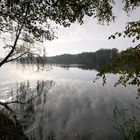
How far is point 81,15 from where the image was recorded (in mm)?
8375

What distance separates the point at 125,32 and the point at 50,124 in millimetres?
12048

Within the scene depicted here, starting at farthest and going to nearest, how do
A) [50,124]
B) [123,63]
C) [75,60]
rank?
[75,60], [50,124], [123,63]

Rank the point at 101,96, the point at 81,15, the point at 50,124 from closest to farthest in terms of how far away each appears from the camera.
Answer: the point at 81,15 < the point at 50,124 < the point at 101,96


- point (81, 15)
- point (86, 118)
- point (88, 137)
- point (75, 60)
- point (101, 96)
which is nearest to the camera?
point (81, 15)

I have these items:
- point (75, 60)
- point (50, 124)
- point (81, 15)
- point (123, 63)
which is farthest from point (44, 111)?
point (75, 60)

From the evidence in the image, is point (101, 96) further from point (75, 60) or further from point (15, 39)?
point (75, 60)

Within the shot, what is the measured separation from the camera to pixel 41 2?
304 inches

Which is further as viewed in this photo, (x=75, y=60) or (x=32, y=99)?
(x=75, y=60)

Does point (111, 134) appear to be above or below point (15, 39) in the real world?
below

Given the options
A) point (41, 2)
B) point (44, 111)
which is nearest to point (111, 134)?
point (44, 111)

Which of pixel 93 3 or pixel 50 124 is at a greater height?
pixel 93 3

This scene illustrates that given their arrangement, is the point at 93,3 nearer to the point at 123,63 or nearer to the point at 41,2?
the point at 41,2

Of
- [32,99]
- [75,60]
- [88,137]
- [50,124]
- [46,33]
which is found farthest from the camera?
[75,60]

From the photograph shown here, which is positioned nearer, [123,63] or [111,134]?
[123,63]
